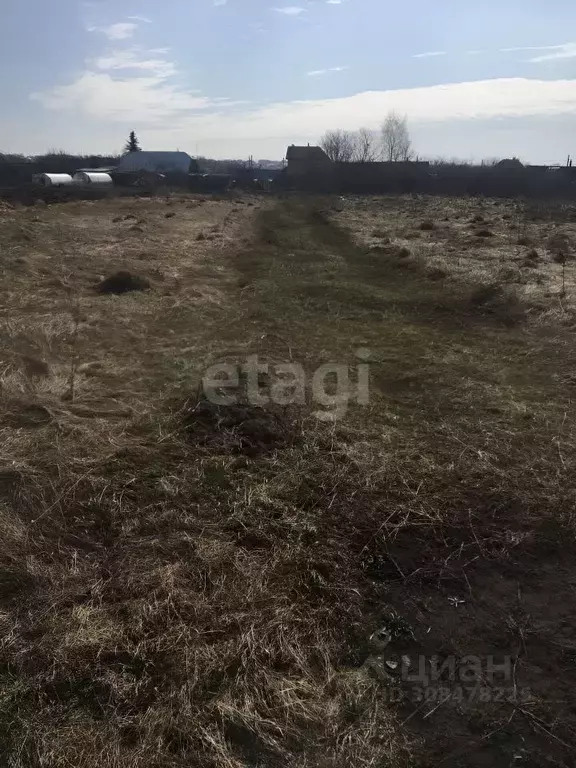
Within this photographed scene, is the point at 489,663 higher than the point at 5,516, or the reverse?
the point at 5,516

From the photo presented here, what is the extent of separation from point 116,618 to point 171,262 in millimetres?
10766

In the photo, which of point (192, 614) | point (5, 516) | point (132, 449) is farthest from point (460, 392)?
point (5, 516)

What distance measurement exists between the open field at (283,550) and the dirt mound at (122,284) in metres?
1.92

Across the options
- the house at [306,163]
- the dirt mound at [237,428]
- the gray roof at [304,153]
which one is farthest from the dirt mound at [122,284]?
the gray roof at [304,153]

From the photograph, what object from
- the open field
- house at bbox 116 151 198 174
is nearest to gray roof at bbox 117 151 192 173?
house at bbox 116 151 198 174

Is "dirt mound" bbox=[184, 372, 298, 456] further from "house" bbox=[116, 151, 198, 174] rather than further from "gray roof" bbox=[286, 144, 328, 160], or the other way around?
"house" bbox=[116, 151, 198, 174]

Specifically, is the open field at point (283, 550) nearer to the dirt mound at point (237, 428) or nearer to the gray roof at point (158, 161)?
the dirt mound at point (237, 428)

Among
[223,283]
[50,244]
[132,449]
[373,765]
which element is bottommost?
[373,765]

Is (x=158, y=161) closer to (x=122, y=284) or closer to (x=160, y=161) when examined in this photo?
(x=160, y=161)

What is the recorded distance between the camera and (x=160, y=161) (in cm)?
6994

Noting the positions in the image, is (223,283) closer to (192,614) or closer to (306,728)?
(192,614)

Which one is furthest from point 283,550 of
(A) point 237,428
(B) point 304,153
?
(B) point 304,153

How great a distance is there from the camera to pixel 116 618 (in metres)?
2.93

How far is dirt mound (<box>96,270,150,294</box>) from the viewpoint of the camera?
32.7 ft
